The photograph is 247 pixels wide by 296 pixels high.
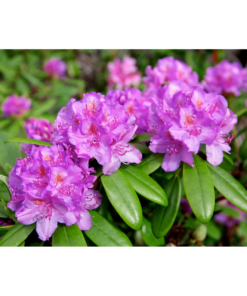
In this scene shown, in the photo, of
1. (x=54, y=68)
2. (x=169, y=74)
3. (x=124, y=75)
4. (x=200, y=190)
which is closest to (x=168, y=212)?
(x=200, y=190)

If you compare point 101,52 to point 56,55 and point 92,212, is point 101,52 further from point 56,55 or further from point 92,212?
point 92,212

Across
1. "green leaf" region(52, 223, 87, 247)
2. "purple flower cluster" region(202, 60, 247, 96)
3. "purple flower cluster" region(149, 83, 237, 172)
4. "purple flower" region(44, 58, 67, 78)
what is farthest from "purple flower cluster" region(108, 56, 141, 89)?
"green leaf" region(52, 223, 87, 247)

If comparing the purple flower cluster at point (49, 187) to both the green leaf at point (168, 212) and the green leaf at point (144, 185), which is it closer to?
the green leaf at point (144, 185)

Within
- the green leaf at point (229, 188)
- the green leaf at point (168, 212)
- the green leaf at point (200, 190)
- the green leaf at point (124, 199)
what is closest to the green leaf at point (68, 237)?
the green leaf at point (124, 199)

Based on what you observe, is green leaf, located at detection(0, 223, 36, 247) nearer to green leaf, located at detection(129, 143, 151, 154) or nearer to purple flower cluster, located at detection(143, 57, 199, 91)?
green leaf, located at detection(129, 143, 151, 154)

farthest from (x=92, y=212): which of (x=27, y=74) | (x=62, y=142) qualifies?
(x=27, y=74)

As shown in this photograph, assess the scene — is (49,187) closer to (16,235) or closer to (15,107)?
(16,235)

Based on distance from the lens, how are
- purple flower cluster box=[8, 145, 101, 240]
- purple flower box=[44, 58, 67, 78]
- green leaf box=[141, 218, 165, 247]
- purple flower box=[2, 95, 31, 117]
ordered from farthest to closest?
purple flower box=[44, 58, 67, 78], purple flower box=[2, 95, 31, 117], green leaf box=[141, 218, 165, 247], purple flower cluster box=[8, 145, 101, 240]
